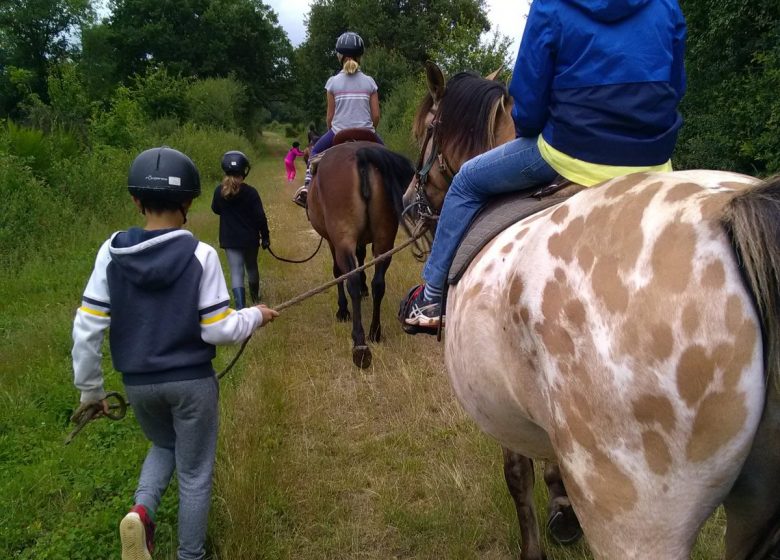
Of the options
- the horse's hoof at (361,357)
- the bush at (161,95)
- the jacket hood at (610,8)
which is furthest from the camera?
the bush at (161,95)

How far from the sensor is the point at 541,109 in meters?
2.09

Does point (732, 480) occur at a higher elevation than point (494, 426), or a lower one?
higher

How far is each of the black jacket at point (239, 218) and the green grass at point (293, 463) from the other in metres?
1.22

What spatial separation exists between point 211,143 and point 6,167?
14.5m

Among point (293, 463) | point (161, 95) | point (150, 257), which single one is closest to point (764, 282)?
point (150, 257)

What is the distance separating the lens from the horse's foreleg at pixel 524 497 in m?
2.68

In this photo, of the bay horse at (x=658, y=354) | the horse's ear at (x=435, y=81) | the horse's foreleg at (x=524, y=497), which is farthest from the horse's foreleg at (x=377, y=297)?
the bay horse at (x=658, y=354)

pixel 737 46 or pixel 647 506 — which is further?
pixel 737 46

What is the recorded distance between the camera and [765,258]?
117 cm

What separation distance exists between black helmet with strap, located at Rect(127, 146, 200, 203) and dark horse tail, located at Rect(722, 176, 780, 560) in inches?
80.6

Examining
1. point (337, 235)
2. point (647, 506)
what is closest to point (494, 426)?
point (647, 506)

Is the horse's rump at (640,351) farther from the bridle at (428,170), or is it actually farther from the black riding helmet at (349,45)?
the black riding helmet at (349,45)

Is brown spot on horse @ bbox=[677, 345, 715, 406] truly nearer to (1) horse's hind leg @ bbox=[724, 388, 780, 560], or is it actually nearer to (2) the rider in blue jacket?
(1) horse's hind leg @ bbox=[724, 388, 780, 560]

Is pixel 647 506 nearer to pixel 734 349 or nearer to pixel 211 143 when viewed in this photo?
pixel 734 349
